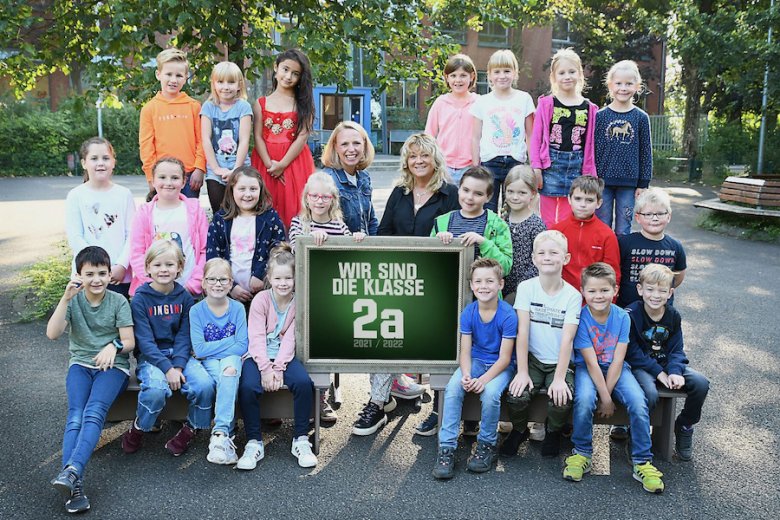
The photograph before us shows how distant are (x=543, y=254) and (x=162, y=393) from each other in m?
2.39

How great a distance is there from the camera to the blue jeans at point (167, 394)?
4211 mm

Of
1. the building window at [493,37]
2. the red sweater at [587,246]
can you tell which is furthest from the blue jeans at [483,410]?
the building window at [493,37]

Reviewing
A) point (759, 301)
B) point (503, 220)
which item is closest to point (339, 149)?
point (503, 220)

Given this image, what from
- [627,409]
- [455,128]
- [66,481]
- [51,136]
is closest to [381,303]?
[627,409]

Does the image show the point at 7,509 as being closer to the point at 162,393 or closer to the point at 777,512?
the point at 162,393

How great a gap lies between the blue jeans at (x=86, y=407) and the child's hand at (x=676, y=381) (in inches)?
128

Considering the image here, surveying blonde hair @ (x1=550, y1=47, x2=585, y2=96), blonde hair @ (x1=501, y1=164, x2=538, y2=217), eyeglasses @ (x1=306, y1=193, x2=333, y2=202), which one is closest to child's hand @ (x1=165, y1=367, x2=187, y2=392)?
eyeglasses @ (x1=306, y1=193, x2=333, y2=202)

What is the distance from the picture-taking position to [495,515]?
3750mm

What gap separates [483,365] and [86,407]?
2.32 metres

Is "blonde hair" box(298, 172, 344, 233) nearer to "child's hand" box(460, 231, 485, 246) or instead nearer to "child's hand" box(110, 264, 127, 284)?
"child's hand" box(460, 231, 485, 246)

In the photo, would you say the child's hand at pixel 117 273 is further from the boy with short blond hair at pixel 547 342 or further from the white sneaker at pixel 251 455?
the boy with short blond hair at pixel 547 342

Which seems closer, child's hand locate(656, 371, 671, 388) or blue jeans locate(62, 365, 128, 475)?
blue jeans locate(62, 365, 128, 475)

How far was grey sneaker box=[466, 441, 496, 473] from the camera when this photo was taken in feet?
13.9

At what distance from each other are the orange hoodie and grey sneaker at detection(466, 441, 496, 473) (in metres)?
3.26
